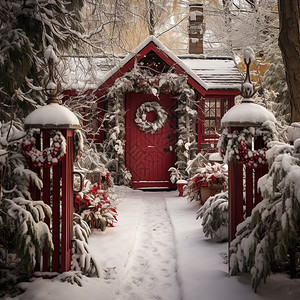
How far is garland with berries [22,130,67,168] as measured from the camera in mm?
3539

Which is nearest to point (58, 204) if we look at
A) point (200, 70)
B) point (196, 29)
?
point (200, 70)

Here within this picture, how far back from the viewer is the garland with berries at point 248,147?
3.66m

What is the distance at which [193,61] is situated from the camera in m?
12.5

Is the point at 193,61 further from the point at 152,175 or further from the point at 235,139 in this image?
the point at 235,139

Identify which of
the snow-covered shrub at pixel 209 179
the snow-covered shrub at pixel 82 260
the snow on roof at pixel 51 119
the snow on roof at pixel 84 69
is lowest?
the snow-covered shrub at pixel 82 260

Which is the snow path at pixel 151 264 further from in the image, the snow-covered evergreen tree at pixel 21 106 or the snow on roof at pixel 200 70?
the snow on roof at pixel 200 70

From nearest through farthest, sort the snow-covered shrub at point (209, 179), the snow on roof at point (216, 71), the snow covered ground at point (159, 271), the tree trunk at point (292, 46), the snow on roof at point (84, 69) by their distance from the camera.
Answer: the snow covered ground at point (159, 271), the tree trunk at point (292, 46), the snow on roof at point (84, 69), the snow-covered shrub at point (209, 179), the snow on roof at point (216, 71)

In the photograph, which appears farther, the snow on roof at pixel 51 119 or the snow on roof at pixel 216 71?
the snow on roof at pixel 216 71

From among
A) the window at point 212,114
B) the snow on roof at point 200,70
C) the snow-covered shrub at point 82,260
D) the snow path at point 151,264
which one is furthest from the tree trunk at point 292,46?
the window at point 212,114

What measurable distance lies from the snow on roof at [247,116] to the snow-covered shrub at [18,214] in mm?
2039

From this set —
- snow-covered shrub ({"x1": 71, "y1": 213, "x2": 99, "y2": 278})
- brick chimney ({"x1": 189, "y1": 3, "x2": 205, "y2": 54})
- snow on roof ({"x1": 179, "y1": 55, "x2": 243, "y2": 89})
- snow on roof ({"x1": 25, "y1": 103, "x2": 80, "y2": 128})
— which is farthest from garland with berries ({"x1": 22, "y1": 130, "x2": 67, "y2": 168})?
brick chimney ({"x1": 189, "y1": 3, "x2": 205, "y2": 54})

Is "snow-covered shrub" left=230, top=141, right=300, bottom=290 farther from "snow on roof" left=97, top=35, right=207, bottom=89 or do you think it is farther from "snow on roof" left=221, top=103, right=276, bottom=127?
"snow on roof" left=97, top=35, right=207, bottom=89

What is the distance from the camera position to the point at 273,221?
10.6 ft

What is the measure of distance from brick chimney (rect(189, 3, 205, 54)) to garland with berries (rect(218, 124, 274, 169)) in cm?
902
